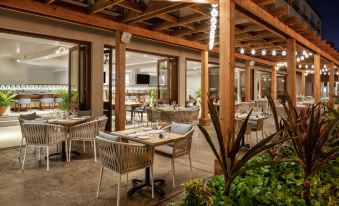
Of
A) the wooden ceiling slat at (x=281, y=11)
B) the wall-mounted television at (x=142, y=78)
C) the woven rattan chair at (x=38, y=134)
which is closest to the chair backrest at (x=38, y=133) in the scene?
the woven rattan chair at (x=38, y=134)

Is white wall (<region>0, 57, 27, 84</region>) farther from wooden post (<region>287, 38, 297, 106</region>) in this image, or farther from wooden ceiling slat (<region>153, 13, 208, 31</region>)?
wooden post (<region>287, 38, 297, 106</region>)

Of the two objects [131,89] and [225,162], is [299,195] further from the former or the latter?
[131,89]

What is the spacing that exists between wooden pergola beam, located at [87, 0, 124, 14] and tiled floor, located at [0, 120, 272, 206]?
2886mm

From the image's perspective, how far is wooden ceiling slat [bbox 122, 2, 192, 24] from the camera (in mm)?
4649

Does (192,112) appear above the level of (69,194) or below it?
above

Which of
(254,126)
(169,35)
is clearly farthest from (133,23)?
(254,126)

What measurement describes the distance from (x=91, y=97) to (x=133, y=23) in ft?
7.55

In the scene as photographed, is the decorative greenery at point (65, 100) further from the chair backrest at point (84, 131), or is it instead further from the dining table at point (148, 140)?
the dining table at point (148, 140)

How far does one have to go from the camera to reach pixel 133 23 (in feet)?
19.2

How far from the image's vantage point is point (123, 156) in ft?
9.07

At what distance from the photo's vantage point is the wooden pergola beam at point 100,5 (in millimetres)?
4590

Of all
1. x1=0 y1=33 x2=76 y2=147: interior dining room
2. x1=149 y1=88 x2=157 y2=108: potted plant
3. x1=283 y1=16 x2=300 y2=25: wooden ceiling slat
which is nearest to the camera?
x1=283 y1=16 x2=300 y2=25: wooden ceiling slat

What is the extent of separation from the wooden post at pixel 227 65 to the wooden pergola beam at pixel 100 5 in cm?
199

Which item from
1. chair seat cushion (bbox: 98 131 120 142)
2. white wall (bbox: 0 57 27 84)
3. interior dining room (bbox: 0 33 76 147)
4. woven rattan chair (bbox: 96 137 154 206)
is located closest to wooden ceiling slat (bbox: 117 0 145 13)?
chair seat cushion (bbox: 98 131 120 142)
